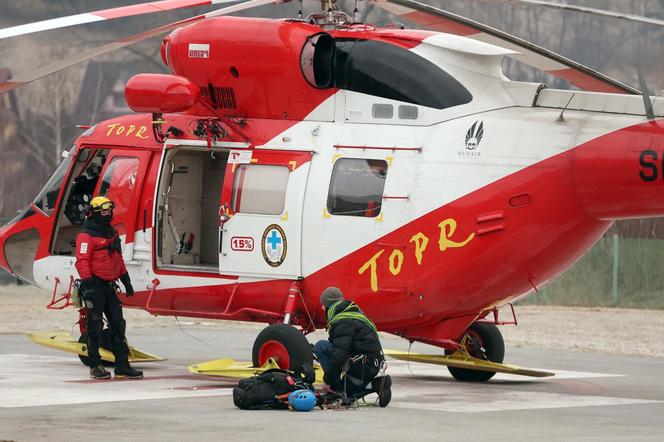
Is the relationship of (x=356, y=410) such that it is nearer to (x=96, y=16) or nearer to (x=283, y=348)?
(x=283, y=348)

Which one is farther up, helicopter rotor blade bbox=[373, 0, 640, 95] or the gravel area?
helicopter rotor blade bbox=[373, 0, 640, 95]

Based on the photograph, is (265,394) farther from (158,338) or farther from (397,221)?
(158,338)

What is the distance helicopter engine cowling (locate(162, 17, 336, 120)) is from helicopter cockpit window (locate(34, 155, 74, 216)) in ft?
7.74

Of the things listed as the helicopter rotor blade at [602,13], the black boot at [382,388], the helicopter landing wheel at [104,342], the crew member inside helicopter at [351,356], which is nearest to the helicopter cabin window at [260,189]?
the crew member inside helicopter at [351,356]

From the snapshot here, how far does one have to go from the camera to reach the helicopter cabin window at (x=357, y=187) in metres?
14.1

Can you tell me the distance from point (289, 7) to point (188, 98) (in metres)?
21.6

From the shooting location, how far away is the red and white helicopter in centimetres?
1349

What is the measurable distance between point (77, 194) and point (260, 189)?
319 centimetres

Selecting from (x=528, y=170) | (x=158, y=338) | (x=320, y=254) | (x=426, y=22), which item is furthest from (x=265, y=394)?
(x=158, y=338)

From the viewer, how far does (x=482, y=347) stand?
631 inches

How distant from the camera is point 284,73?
14828 mm

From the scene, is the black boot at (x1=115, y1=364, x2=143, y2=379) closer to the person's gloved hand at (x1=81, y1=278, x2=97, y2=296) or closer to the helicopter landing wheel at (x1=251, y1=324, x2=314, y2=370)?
the person's gloved hand at (x1=81, y1=278, x2=97, y2=296)

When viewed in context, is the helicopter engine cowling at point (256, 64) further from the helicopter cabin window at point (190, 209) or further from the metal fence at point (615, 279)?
the metal fence at point (615, 279)

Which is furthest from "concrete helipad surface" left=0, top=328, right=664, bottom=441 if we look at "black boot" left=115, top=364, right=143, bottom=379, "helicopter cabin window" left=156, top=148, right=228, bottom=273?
"helicopter cabin window" left=156, top=148, right=228, bottom=273
